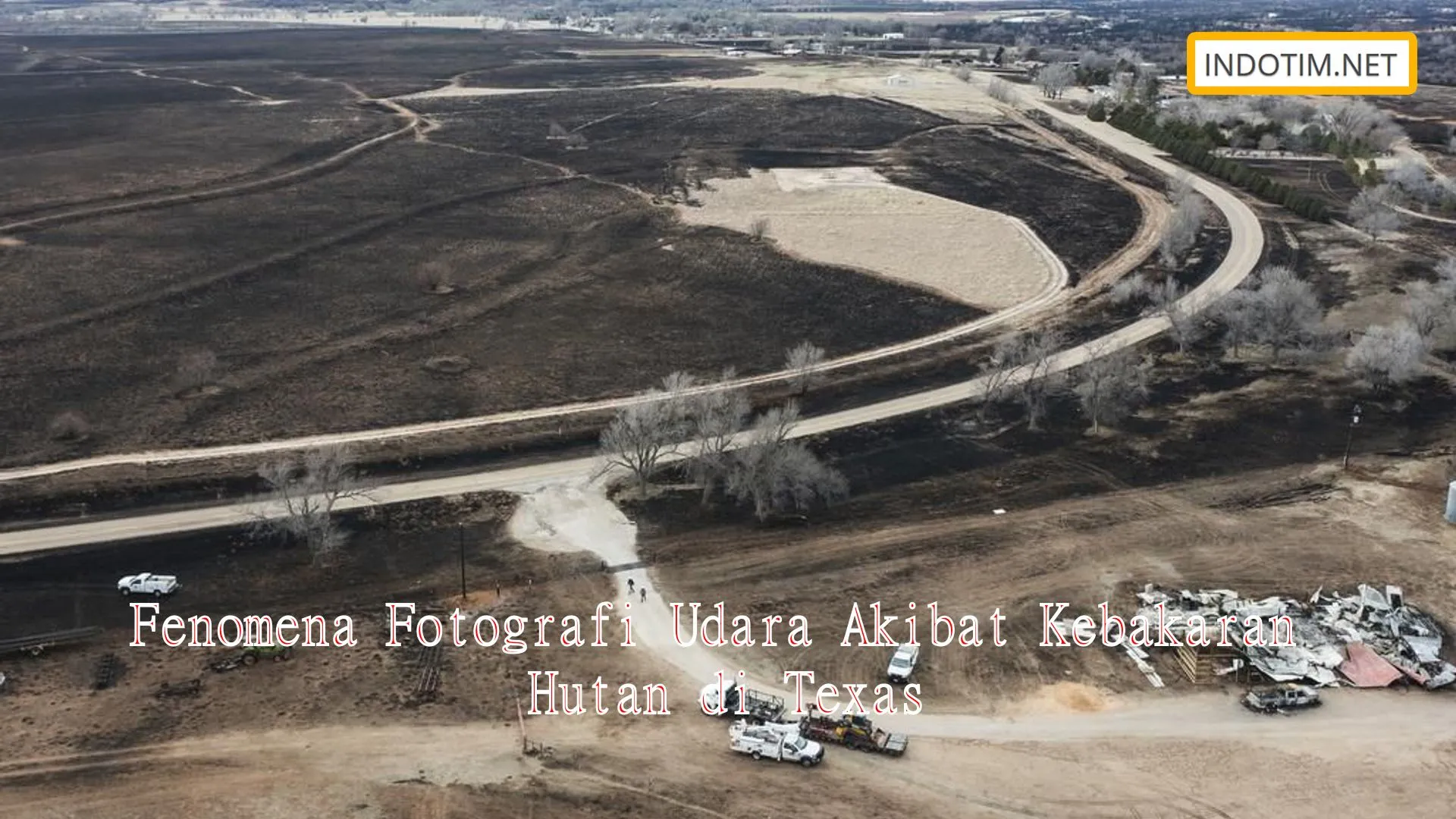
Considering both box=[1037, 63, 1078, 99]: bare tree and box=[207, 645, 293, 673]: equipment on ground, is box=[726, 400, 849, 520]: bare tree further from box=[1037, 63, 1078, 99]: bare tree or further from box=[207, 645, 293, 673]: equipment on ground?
box=[1037, 63, 1078, 99]: bare tree

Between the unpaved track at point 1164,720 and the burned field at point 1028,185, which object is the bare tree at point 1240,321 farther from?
the unpaved track at point 1164,720

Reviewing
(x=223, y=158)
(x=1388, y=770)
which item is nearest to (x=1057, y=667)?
(x=1388, y=770)

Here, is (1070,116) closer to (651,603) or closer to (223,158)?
(223,158)

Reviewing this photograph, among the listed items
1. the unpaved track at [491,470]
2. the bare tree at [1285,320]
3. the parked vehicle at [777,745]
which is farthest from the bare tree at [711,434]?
the bare tree at [1285,320]

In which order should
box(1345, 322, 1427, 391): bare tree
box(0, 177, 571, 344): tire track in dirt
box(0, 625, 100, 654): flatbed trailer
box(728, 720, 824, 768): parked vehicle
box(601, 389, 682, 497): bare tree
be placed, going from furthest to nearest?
box(0, 177, 571, 344): tire track in dirt
box(1345, 322, 1427, 391): bare tree
box(601, 389, 682, 497): bare tree
box(0, 625, 100, 654): flatbed trailer
box(728, 720, 824, 768): parked vehicle

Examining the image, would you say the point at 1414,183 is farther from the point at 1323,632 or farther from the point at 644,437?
the point at 644,437

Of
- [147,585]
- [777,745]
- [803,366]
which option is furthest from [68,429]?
[777,745]

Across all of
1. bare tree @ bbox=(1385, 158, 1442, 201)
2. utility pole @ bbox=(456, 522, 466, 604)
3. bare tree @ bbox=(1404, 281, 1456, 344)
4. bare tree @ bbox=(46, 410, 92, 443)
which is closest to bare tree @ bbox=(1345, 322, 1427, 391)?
bare tree @ bbox=(1404, 281, 1456, 344)
